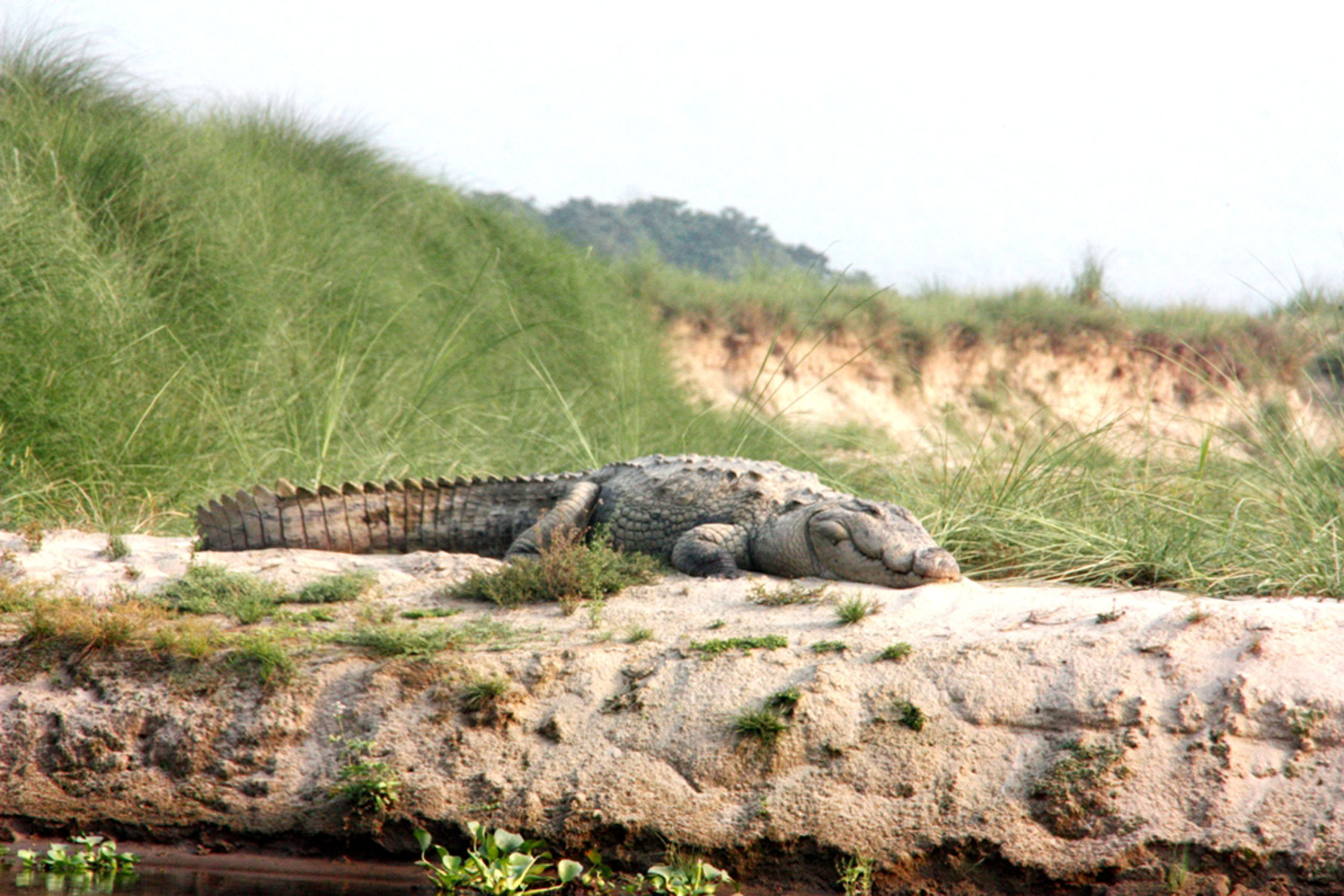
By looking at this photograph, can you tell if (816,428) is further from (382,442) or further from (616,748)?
(616,748)

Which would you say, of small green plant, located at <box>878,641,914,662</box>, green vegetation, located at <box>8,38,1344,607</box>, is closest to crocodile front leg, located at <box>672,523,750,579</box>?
green vegetation, located at <box>8,38,1344,607</box>

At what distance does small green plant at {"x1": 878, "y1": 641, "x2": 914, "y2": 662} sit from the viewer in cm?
346

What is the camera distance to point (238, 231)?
353 inches

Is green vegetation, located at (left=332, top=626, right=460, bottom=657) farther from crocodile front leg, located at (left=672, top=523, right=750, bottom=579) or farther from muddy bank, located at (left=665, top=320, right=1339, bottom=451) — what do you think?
muddy bank, located at (left=665, top=320, right=1339, bottom=451)

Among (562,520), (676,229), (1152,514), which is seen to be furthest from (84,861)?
(676,229)

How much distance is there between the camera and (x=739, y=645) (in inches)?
143

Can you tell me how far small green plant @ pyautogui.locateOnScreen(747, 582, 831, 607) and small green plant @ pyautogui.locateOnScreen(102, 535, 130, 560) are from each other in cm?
268

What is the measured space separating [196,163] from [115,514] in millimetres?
4213

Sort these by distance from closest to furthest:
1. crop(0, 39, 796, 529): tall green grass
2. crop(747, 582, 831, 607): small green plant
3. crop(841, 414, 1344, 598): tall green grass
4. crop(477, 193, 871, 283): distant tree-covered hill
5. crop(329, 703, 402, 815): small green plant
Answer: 1. crop(329, 703, 402, 815): small green plant
2. crop(747, 582, 831, 607): small green plant
3. crop(841, 414, 1344, 598): tall green grass
4. crop(0, 39, 796, 529): tall green grass
5. crop(477, 193, 871, 283): distant tree-covered hill

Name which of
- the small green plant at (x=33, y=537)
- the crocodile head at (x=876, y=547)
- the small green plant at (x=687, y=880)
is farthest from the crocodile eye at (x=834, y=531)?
the small green plant at (x=33, y=537)

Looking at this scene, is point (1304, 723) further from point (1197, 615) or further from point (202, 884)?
point (202, 884)

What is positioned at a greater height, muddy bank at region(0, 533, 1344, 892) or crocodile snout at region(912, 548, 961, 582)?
crocodile snout at region(912, 548, 961, 582)

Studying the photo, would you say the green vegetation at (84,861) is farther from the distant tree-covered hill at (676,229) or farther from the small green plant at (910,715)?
the distant tree-covered hill at (676,229)

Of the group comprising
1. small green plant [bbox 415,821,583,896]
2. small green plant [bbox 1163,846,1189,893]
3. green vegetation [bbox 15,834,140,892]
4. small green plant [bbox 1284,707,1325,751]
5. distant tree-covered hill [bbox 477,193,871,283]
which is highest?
distant tree-covered hill [bbox 477,193,871,283]
